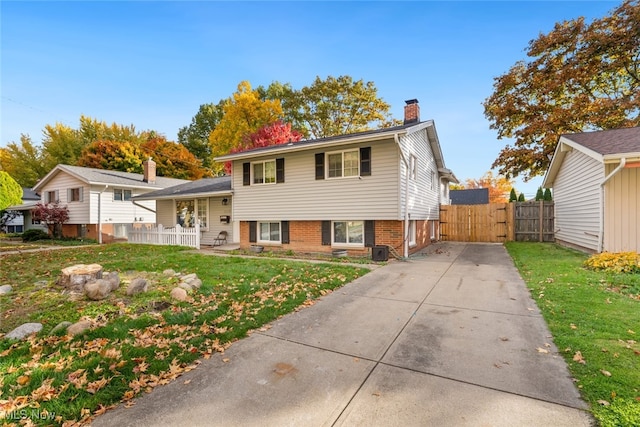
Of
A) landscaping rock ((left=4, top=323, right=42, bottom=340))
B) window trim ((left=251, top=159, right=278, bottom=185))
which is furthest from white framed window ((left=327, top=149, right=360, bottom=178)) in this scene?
landscaping rock ((left=4, top=323, right=42, bottom=340))

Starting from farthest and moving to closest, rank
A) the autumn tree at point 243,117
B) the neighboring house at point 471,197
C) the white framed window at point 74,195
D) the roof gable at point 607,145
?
the neighboring house at point 471,197, the autumn tree at point 243,117, the white framed window at point 74,195, the roof gable at point 607,145

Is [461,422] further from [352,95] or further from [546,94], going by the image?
[352,95]

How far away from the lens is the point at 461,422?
224 cm

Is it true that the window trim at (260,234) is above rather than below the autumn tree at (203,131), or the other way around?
below

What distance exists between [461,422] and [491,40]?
42.6ft

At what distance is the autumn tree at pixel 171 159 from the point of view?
3328 centimetres

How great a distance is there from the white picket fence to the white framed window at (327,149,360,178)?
292 inches

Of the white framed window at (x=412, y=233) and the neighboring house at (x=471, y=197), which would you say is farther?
the neighboring house at (x=471, y=197)

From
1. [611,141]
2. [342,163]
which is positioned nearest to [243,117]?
[342,163]

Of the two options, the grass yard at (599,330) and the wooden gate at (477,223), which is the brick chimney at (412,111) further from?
the grass yard at (599,330)

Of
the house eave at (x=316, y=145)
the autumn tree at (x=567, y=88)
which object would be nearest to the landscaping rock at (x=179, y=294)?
the house eave at (x=316, y=145)

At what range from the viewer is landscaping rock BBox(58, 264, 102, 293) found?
5.92m

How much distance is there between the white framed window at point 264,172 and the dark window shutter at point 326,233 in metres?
3.09

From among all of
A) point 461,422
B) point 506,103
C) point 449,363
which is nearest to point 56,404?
point 461,422
